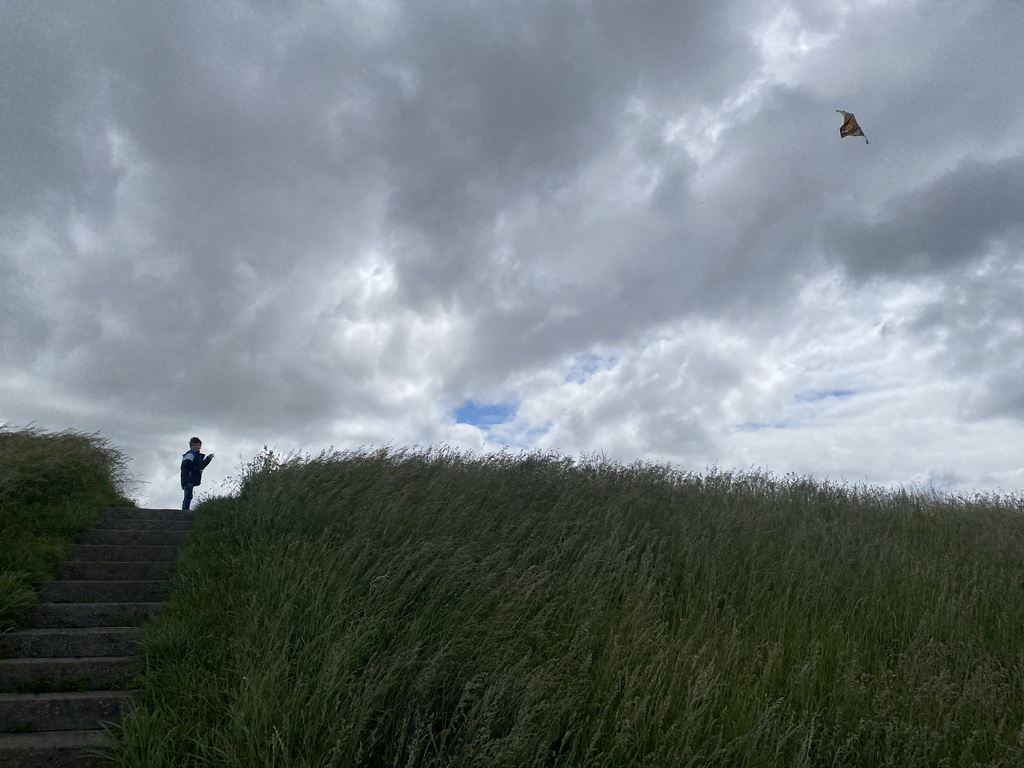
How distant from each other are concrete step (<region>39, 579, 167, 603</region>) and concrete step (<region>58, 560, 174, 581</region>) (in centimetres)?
40

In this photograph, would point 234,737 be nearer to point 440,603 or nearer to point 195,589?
point 440,603

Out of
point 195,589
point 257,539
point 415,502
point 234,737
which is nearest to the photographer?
point 234,737

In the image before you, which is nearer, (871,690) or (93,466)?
(871,690)

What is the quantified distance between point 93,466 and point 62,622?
6774 mm

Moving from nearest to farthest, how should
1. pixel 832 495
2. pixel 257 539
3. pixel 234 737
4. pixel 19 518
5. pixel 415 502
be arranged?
pixel 234 737
pixel 257 539
pixel 415 502
pixel 19 518
pixel 832 495

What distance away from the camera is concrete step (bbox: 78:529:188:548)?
31.6 ft

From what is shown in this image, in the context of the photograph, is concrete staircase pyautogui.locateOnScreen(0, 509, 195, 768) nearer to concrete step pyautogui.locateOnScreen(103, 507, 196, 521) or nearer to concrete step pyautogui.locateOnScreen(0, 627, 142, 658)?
concrete step pyautogui.locateOnScreen(0, 627, 142, 658)

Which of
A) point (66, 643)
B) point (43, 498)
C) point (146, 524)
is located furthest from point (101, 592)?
point (43, 498)

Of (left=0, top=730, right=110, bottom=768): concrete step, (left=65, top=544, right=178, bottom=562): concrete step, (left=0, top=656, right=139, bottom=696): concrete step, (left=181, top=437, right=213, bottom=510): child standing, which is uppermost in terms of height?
(left=181, top=437, right=213, bottom=510): child standing

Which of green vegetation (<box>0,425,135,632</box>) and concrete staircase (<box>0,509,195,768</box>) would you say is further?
green vegetation (<box>0,425,135,632</box>)

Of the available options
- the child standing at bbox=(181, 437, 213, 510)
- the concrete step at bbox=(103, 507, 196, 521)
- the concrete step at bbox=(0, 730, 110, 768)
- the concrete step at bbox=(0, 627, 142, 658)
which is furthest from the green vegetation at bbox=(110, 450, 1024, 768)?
the child standing at bbox=(181, 437, 213, 510)

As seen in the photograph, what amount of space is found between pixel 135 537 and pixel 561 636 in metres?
6.95

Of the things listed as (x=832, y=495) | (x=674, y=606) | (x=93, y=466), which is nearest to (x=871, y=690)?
(x=674, y=606)

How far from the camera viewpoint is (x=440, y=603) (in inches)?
230
